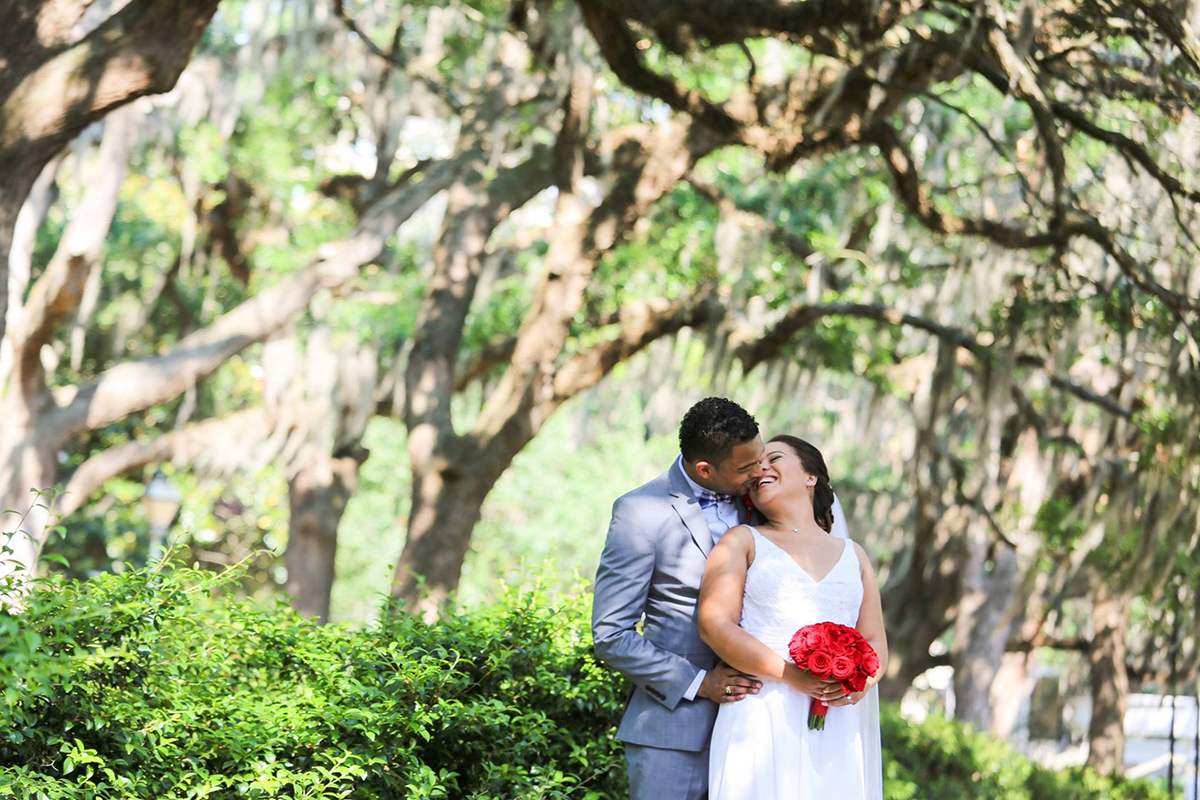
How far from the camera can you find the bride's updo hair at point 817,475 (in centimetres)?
354

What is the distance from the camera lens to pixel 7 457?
30.6 ft

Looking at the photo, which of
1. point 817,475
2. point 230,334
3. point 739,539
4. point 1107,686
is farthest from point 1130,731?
point 739,539

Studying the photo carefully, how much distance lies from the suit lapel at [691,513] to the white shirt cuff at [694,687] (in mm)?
324

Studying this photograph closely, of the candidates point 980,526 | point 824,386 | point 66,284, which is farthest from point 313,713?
point 824,386

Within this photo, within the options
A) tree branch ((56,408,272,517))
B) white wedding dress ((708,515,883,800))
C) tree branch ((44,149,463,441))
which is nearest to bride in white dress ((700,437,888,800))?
white wedding dress ((708,515,883,800))

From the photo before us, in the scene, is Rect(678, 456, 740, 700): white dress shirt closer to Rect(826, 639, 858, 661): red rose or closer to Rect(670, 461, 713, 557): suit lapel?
Rect(670, 461, 713, 557): suit lapel

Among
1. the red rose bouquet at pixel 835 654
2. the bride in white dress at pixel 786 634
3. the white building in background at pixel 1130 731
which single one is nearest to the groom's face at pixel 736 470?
the bride in white dress at pixel 786 634

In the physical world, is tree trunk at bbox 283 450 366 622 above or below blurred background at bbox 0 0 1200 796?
below

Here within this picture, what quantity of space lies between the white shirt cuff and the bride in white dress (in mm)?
91

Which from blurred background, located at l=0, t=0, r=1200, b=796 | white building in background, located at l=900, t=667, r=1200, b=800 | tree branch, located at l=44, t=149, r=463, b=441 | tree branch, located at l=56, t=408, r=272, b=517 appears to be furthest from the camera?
white building in background, located at l=900, t=667, r=1200, b=800

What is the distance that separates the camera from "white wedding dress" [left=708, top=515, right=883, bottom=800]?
3.20 metres

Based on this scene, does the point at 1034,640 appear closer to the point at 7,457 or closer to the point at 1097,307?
the point at 1097,307

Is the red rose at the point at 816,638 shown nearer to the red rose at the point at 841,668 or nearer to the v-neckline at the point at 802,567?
the red rose at the point at 841,668

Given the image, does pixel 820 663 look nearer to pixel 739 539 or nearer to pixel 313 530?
pixel 739 539
